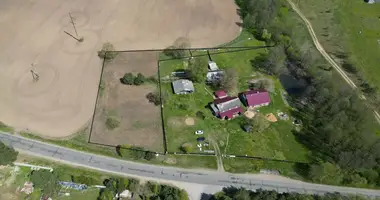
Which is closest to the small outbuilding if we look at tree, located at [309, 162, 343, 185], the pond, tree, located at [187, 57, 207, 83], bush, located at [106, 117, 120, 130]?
tree, located at [309, 162, 343, 185]

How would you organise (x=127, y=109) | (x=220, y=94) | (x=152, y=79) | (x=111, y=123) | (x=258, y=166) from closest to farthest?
(x=258, y=166) < (x=111, y=123) < (x=127, y=109) < (x=220, y=94) < (x=152, y=79)

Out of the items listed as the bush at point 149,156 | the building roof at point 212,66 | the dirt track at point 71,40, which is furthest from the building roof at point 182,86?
the bush at point 149,156

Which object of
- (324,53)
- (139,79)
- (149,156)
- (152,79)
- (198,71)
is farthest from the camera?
(324,53)

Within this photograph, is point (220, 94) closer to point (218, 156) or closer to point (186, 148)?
point (218, 156)

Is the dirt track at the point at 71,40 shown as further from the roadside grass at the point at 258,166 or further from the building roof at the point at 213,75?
the roadside grass at the point at 258,166

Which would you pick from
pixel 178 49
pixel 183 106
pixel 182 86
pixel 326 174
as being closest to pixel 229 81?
pixel 182 86

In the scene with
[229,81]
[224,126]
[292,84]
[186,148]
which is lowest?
[186,148]

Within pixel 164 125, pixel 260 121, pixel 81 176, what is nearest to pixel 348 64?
pixel 260 121

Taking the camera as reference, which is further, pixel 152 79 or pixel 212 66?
pixel 212 66
